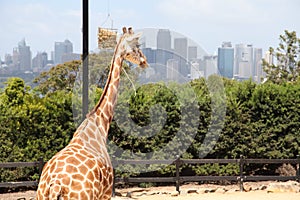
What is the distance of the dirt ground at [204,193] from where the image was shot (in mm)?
7031

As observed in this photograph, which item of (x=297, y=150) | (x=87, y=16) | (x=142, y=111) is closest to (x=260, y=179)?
(x=297, y=150)

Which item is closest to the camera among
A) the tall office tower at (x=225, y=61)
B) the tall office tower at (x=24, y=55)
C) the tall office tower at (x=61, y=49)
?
the tall office tower at (x=225, y=61)

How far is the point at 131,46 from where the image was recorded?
4.07 metres

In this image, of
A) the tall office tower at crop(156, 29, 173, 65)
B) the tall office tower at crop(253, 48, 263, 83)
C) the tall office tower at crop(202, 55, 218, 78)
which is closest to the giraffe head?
the tall office tower at crop(156, 29, 173, 65)

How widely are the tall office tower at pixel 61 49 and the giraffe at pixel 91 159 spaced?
699cm

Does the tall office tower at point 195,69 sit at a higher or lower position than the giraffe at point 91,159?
higher

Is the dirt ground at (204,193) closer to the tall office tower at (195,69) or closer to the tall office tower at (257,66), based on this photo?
the tall office tower at (195,69)

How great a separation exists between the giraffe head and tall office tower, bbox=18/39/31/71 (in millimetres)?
7319

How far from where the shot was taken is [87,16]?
4535 millimetres

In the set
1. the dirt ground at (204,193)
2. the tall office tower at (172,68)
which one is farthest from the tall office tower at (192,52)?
the dirt ground at (204,193)

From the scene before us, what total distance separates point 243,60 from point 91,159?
9834mm

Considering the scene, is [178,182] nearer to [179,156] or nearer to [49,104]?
[179,156]

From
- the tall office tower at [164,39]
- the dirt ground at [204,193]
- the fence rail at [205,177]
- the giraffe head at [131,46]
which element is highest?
the tall office tower at [164,39]

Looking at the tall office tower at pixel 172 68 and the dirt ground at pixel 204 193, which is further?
the dirt ground at pixel 204 193
